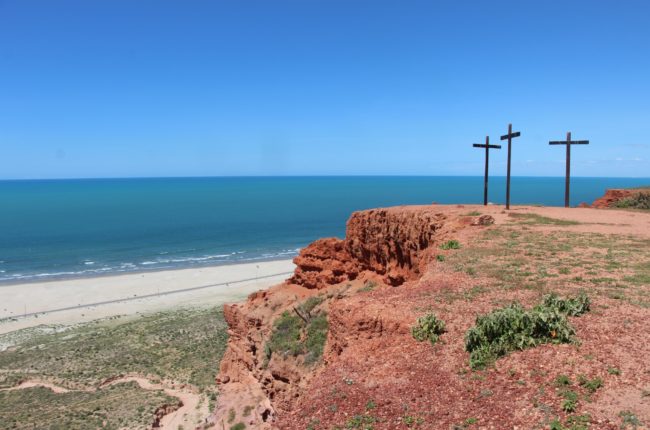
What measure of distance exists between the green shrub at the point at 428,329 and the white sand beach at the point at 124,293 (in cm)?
3623

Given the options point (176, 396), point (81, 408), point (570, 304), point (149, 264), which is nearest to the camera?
point (570, 304)

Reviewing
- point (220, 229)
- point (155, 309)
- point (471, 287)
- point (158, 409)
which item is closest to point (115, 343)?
point (155, 309)

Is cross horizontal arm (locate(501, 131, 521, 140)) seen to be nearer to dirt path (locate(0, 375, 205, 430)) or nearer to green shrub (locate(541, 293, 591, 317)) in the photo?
green shrub (locate(541, 293, 591, 317))

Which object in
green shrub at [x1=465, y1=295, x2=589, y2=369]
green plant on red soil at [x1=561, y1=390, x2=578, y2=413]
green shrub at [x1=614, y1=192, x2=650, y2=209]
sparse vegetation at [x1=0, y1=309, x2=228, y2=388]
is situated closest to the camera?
green plant on red soil at [x1=561, y1=390, x2=578, y2=413]

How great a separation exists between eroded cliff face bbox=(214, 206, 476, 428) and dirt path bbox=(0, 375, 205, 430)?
1730mm

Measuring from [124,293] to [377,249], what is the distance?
35.4 metres

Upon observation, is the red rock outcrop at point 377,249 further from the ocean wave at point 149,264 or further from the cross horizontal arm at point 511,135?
the ocean wave at point 149,264

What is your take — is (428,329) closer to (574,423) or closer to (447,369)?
(447,369)

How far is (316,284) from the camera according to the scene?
25.0 metres

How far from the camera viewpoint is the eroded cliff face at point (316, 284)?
19.1 m

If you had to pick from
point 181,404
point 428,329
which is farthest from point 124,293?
point 428,329

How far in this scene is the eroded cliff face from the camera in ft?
62.8

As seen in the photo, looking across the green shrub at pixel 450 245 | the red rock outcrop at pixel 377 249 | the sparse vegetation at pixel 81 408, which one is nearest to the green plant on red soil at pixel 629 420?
the green shrub at pixel 450 245

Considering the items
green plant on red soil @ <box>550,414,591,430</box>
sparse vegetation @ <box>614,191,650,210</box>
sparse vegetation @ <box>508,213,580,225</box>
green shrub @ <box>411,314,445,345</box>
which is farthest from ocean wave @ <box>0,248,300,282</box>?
green plant on red soil @ <box>550,414,591,430</box>
